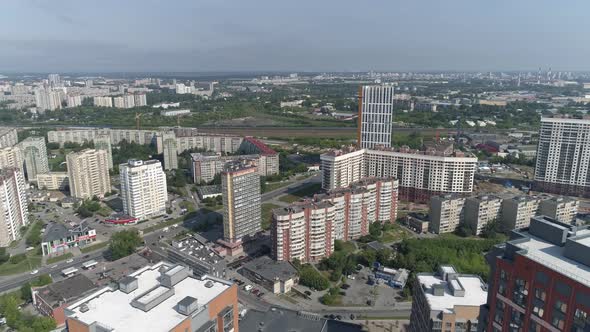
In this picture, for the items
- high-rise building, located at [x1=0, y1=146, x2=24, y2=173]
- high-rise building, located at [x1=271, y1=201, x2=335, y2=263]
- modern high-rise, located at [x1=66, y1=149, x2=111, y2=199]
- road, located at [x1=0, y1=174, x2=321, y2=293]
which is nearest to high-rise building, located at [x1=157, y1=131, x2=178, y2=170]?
modern high-rise, located at [x1=66, y1=149, x2=111, y2=199]

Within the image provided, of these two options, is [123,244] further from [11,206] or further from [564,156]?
[564,156]

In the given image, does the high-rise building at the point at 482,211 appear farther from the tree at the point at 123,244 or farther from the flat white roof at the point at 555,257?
the tree at the point at 123,244

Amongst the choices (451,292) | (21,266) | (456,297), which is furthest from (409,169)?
(21,266)

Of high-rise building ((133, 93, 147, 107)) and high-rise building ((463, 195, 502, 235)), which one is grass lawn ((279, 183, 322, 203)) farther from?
high-rise building ((133, 93, 147, 107))

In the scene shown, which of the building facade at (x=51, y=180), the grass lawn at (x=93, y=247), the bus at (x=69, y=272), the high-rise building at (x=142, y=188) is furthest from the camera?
the building facade at (x=51, y=180)

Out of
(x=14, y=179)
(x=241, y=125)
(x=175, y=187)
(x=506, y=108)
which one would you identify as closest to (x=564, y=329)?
(x=14, y=179)

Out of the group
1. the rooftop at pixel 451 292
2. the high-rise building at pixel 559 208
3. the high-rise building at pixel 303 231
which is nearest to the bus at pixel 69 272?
the high-rise building at pixel 303 231
